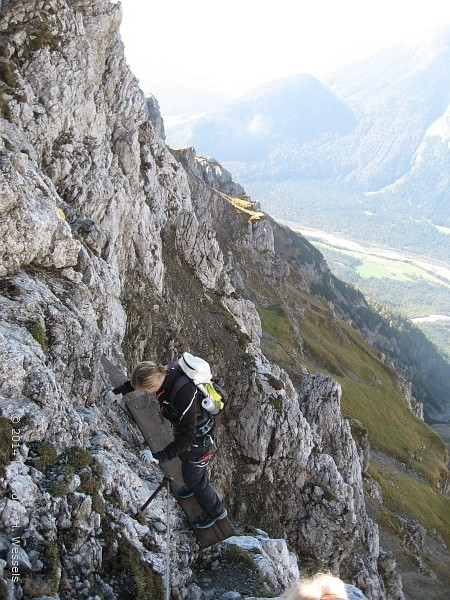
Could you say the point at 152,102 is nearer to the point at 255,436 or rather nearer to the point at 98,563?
the point at 255,436

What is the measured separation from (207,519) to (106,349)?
33.6 ft

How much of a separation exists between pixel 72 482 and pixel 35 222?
12.0 metres

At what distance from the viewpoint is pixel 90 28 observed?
164ft

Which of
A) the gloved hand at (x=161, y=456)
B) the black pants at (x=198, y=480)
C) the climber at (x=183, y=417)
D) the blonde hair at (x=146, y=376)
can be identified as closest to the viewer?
the blonde hair at (x=146, y=376)

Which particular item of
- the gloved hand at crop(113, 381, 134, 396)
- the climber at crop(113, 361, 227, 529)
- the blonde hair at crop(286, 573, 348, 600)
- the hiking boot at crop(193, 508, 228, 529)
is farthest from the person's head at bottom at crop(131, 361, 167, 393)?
the blonde hair at crop(286, 573, 348, 600)

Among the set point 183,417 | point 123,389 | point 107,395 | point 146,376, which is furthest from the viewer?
point 107,395

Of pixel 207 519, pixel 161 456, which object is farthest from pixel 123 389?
pixel 207 519

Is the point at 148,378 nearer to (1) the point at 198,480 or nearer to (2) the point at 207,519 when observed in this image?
(1) the point at 198,480

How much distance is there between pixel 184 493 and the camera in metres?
17.9

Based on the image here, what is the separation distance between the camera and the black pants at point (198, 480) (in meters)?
16.2

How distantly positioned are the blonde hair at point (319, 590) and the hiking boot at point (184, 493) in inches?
361

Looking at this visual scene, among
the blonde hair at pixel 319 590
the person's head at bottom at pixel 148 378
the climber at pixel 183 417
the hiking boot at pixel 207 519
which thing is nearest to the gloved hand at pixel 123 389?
the climber at pixel 183 417

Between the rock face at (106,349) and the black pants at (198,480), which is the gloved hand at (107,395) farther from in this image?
the black pants at (198,480)

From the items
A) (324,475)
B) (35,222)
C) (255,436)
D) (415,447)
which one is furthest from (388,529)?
(35,222)
